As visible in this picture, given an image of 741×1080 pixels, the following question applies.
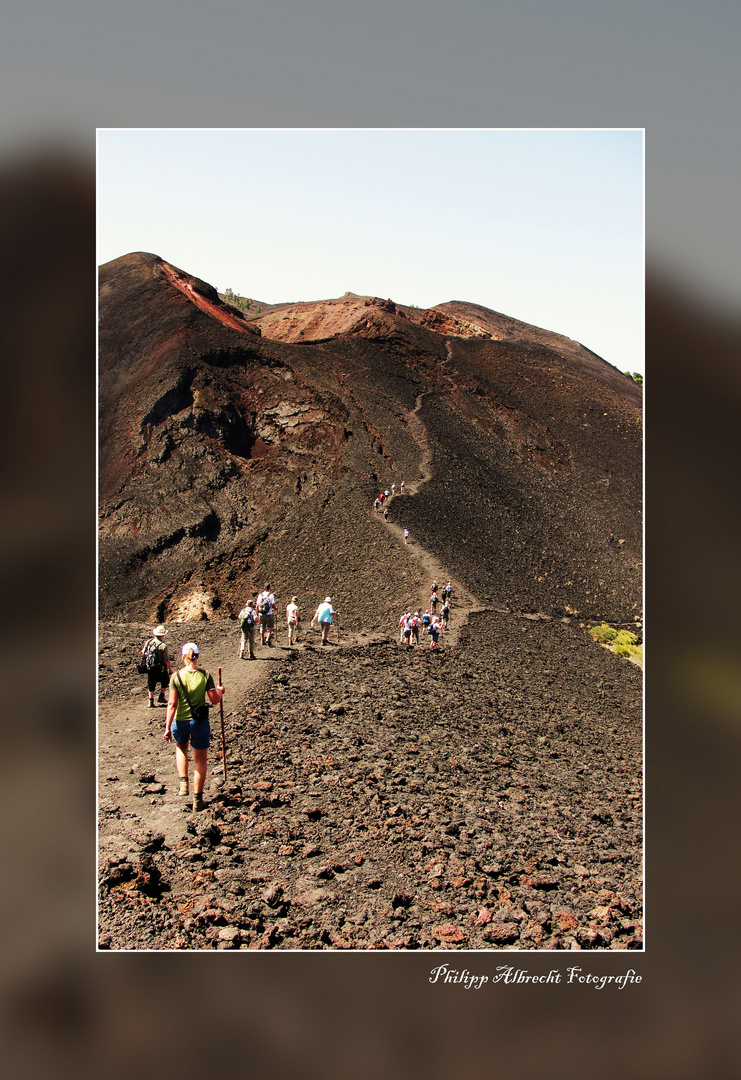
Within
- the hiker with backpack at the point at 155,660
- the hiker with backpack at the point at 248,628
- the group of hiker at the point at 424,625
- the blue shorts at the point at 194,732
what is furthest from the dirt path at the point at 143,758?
the group of hiker at the point at 424,625

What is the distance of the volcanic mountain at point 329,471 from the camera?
70.6ft

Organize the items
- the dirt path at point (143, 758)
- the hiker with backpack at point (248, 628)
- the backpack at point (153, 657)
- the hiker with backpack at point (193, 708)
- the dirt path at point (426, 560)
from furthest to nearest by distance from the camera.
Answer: the dirt path at point (426, 560)
the hiker with backpack at point (248, 628)
the backpack at point (153, 657)
the dirt path at point (143, 758)
the hiker with backpack at point (193, 708)

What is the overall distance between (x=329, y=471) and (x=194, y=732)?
19416 millimetres

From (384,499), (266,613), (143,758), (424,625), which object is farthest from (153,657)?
(384,499)

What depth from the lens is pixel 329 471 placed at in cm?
2552

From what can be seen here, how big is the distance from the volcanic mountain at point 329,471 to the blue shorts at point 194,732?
9.60 metres

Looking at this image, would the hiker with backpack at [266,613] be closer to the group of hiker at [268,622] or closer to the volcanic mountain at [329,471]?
the group of hiker at [268,622]

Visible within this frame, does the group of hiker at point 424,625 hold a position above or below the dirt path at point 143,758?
above

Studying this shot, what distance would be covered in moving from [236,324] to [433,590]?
69.3ft

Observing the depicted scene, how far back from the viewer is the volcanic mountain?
21516mm

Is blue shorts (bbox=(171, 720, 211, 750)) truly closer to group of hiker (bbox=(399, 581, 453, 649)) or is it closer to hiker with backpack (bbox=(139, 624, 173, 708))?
hiker with backpack (bbox=(139, 624, 173, 708))

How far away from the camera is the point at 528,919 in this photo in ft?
20.2

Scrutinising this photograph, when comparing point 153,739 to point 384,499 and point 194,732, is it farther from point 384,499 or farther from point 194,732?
Answer: point 384,499
